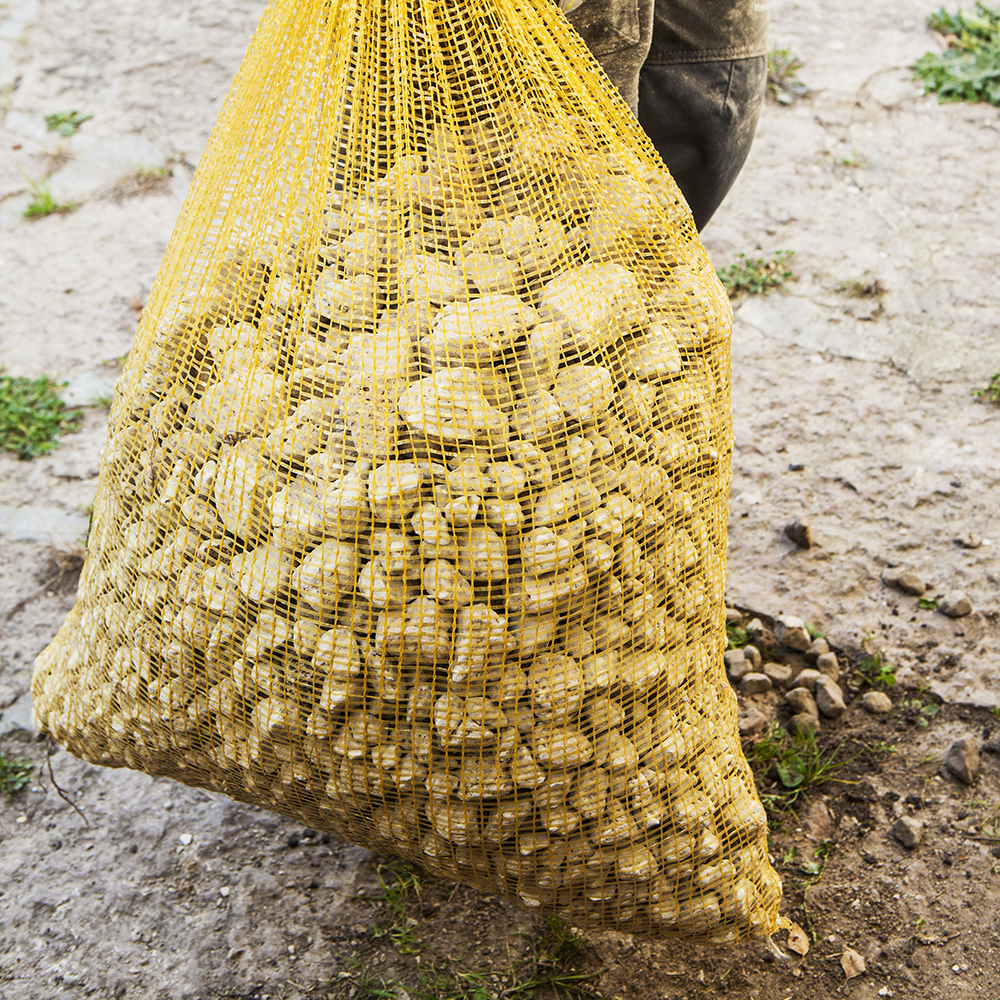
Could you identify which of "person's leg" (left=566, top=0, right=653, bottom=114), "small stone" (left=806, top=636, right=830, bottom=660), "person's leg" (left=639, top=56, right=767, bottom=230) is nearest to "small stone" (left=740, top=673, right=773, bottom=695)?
"small stone" (left=806, top=636, right=830, bottom=660)

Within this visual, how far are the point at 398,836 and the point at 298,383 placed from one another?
560 mm

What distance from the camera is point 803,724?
1.68 metres

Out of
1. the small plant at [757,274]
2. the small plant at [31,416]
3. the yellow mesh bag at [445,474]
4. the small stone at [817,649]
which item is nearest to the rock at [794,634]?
the small stone at [817,649]

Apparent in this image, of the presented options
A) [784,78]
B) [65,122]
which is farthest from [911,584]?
[65,122]

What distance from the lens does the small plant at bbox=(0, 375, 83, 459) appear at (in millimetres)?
2377

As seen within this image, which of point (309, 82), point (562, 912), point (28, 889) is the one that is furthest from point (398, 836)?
point (309, 82)

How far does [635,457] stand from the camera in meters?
1.10

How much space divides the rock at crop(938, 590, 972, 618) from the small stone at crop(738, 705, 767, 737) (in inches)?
18.3

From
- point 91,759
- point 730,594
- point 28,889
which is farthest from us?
point 730,594

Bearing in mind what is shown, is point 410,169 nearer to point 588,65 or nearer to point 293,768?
point 588,65

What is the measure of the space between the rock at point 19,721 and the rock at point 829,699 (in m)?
1.45

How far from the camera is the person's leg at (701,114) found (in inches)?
61.1

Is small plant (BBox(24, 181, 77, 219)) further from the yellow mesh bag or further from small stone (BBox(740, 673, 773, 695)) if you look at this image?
small stone (BBox(740, 673, 773, 695))

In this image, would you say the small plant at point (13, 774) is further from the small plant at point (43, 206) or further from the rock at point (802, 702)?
the small plant at point (43, 206)
